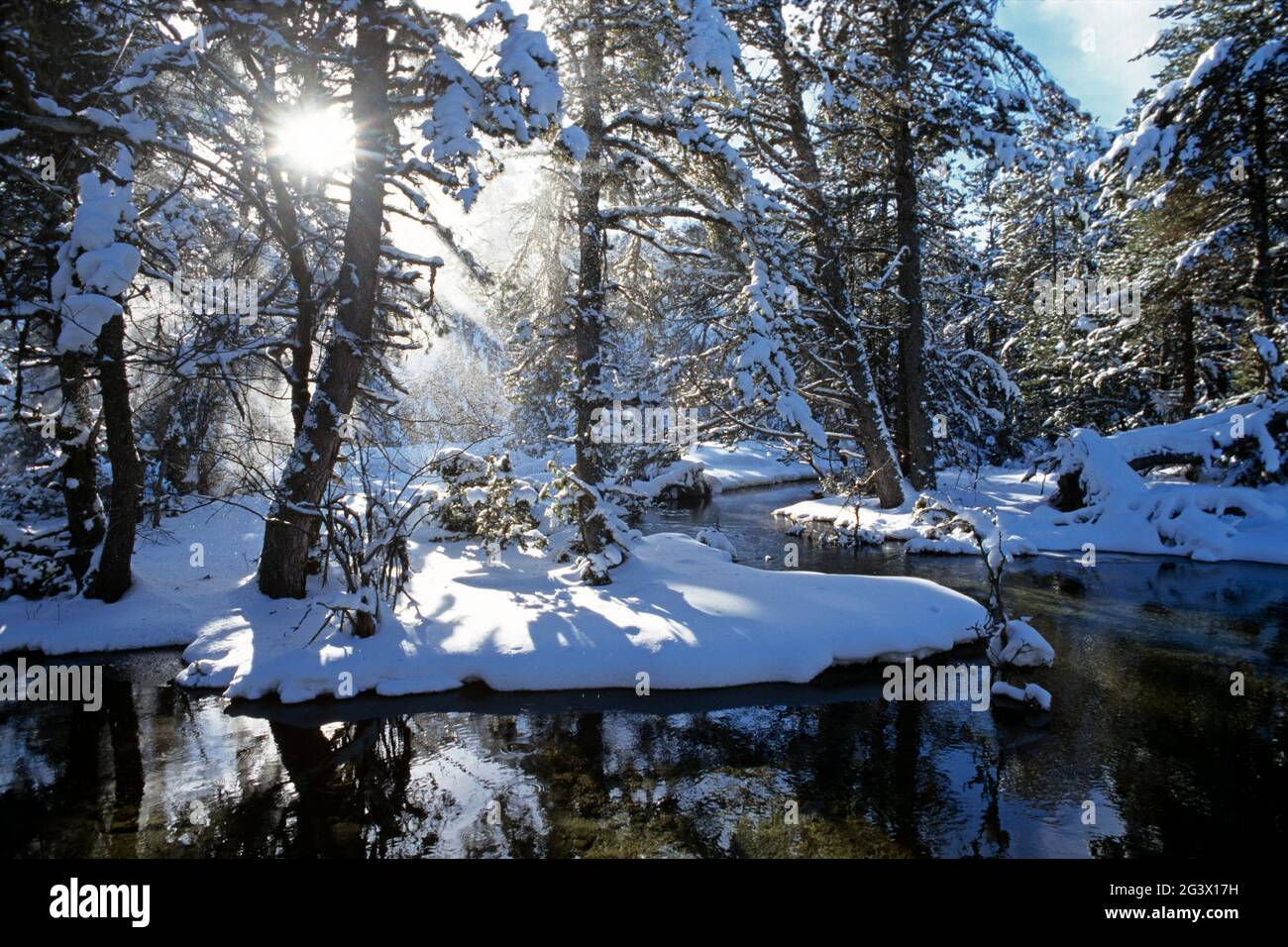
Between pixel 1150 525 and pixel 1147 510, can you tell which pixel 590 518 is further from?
pixel 1147 510

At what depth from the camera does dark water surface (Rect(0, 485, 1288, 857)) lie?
4.80 meters

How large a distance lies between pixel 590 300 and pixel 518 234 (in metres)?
→ 2.72

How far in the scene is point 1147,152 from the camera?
14852mm

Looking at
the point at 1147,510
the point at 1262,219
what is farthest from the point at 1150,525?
the point at 1262,219

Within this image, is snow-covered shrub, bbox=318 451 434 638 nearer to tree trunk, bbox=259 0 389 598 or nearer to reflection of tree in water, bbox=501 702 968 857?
tree trunk, bbox=259 0 389 598

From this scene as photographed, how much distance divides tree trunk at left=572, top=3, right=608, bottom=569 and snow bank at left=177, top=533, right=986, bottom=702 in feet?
5.64

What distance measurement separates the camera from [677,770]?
19.2 ft

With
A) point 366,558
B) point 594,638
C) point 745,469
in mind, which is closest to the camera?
point 594,638

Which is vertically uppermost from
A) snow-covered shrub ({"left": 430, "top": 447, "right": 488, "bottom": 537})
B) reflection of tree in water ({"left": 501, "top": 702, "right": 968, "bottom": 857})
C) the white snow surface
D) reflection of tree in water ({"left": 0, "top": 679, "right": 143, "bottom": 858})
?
snow-covered shrub ({"left": 430, "top": 447, "right": 488, "bottom": 537})

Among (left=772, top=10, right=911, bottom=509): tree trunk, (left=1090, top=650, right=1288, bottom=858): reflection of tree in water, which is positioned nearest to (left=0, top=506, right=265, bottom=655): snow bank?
(left=1090, top=650, right=1288, bottom=858): reflection of tree in water

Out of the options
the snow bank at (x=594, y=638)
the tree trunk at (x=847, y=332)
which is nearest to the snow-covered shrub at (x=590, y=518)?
the snow bank at (x=594, y=638)

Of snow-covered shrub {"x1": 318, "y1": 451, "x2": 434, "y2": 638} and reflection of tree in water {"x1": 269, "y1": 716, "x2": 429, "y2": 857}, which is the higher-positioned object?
snow-covered shrub {"x1": 318, "y1": 451, "x2": 434, "y2": 638}

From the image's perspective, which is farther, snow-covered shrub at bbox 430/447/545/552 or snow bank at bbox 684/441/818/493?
snow bank at bbox 684/441/818/493

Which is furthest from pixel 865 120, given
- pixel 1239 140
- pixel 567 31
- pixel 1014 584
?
pixel 1014 584
